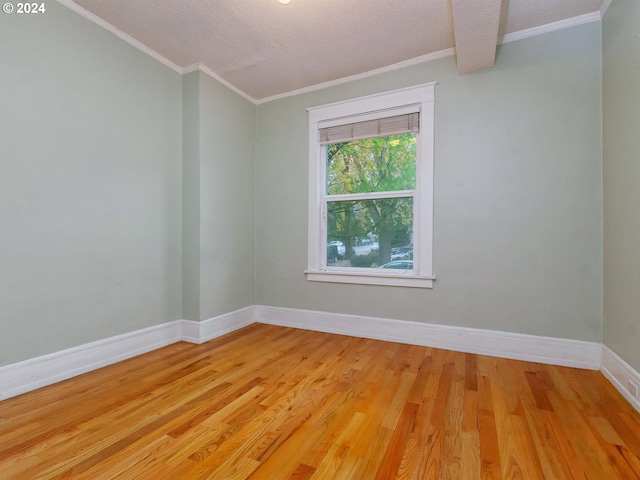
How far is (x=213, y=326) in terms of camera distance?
2.96 meters

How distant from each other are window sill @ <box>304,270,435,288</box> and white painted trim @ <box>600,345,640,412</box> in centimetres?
126

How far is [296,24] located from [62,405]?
3.04m

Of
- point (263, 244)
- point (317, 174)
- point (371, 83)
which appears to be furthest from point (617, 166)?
point (263, 244)

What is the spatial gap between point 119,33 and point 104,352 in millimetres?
2569

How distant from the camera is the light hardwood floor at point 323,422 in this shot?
125 cm

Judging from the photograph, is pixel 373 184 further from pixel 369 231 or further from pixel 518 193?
pixel 518 193

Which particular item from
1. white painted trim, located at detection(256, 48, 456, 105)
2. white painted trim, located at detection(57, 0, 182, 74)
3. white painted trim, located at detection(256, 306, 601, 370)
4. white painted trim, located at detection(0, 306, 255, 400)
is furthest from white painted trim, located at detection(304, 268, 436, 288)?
white painted trim, located at detection(57, 0, 182, 74)

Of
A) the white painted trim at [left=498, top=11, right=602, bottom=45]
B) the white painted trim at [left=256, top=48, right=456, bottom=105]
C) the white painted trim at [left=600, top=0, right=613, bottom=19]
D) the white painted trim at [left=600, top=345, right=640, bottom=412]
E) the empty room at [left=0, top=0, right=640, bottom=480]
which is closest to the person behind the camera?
the empty room at [left=0, top=0, right=640, bottom=480]

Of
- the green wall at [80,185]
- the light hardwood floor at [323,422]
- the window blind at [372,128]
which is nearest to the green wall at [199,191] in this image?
the green wall at [80,185]

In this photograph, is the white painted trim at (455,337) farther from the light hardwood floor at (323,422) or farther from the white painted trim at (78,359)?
the white painted trim at (78,359)

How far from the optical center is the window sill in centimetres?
274

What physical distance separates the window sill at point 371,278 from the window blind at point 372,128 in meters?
1.41

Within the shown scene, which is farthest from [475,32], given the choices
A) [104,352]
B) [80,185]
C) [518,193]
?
[104,352]

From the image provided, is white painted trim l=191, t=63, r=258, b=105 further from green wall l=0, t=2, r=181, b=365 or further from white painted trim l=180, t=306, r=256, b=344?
white painted trim l=180, t=306, r=256, b=344
